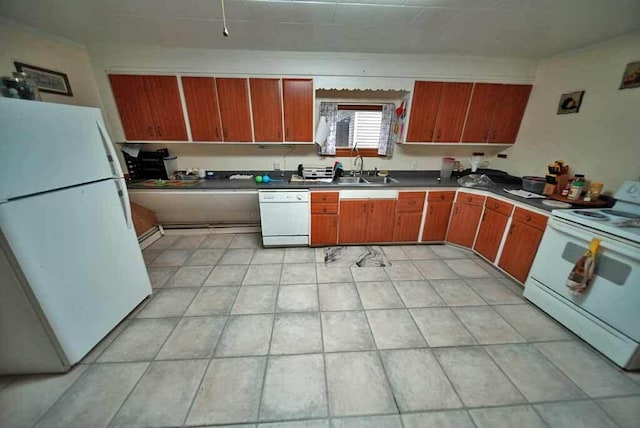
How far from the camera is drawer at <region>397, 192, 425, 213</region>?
2.83 m

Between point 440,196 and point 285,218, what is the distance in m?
2.07

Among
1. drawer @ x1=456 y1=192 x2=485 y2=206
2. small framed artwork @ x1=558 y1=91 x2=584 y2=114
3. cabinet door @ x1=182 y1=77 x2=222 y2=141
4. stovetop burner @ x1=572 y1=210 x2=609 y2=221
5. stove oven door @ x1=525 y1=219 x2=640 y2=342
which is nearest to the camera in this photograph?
stove oven door @ x1=525 y1=219 x2=640 y2=342

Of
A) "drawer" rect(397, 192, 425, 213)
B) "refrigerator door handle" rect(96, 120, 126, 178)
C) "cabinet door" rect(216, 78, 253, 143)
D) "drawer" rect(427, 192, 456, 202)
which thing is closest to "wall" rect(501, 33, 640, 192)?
"drawer" rect(427, 192, 456, 202)

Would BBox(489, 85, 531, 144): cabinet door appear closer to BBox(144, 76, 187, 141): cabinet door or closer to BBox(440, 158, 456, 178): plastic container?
BBox(440, 158, 456, 178): plastic container

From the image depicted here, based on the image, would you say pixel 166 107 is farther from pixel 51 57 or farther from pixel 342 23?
pixel 342 23

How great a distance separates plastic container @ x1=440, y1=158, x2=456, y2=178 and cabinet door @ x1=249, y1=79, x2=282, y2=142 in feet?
7.82

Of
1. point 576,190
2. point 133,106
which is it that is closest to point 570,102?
point 576,190


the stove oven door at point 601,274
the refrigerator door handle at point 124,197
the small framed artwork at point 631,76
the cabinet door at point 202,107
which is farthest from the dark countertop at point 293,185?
the small framed artwork at point 631,76

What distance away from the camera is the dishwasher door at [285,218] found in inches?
108

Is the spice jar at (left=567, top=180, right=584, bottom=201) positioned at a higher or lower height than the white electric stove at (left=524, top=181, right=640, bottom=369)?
higher

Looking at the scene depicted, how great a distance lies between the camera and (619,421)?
1.20 m

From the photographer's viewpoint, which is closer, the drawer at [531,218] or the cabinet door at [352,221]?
the drawer at [531,218]

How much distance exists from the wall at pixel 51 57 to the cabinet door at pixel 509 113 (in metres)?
4.99

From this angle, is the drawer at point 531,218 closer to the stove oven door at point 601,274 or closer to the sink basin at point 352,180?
the stove oven door at point 601,274
